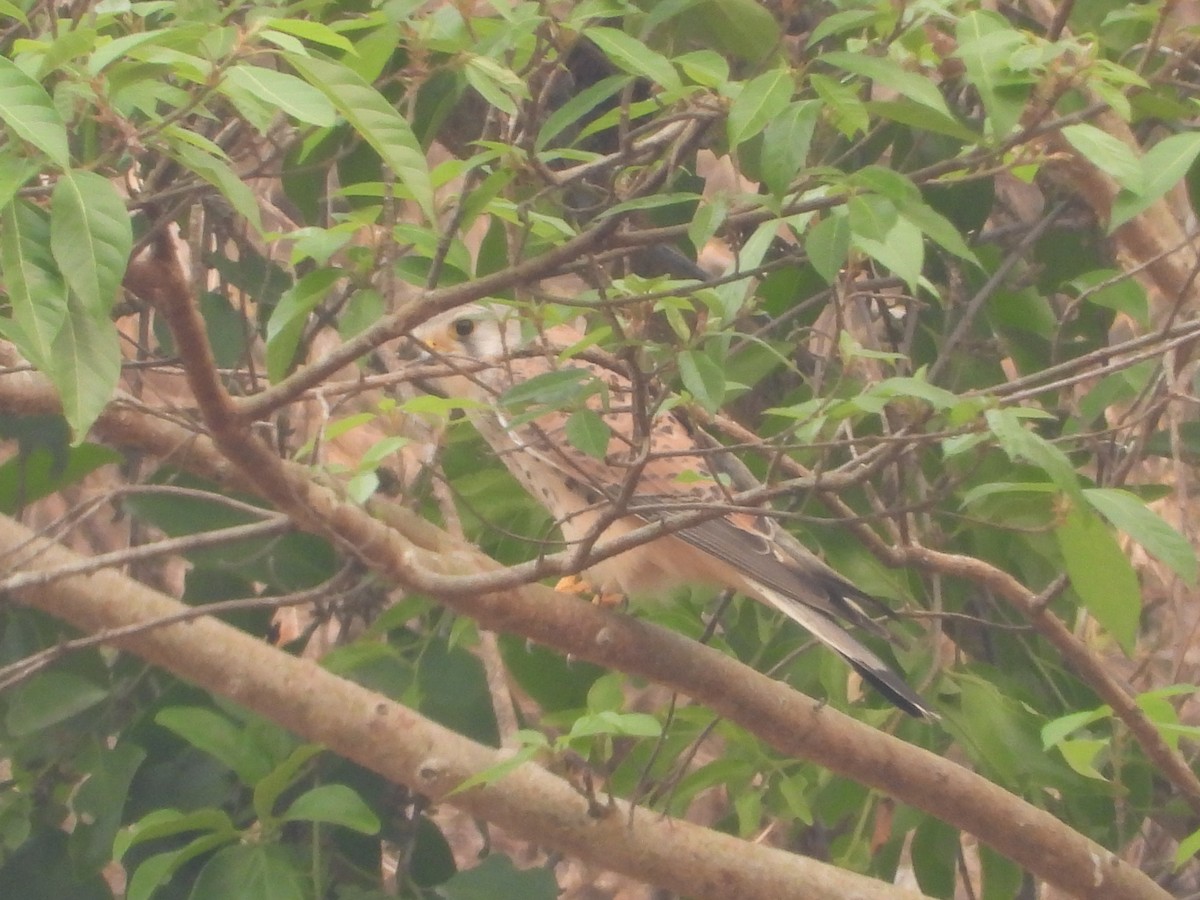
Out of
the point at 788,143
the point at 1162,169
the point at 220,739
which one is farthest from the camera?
the point at 220,739

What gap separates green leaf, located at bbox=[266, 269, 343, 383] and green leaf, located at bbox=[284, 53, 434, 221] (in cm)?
35

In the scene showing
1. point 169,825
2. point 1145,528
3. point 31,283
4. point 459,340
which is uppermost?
point 31,283

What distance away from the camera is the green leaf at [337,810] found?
6.03ft

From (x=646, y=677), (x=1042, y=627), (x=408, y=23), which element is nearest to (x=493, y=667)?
(x=646, y=677)

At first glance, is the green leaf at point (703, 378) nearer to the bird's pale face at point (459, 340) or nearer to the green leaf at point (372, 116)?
the green leaf at point (372, 116)

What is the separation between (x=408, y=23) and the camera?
4.25 ft

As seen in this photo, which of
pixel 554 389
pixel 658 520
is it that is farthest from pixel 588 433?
pixel 658 520

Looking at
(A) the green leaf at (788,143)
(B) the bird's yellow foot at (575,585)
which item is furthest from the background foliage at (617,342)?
(B) the bird's yellow foot at (575,585)

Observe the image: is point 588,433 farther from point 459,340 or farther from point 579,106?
point 459,340

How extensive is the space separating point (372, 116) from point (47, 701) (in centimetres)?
137

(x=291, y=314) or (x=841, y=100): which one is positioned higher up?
(x=841, y=100)

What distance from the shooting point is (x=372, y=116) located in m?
0.99

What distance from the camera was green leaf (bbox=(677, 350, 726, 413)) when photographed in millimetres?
1196

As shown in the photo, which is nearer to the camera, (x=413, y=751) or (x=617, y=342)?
(x=617, y=342)
